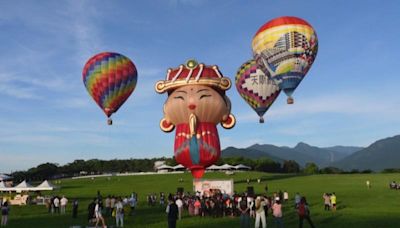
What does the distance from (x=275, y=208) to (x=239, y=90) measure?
31562 mm

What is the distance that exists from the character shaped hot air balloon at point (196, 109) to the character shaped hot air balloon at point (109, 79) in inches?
139

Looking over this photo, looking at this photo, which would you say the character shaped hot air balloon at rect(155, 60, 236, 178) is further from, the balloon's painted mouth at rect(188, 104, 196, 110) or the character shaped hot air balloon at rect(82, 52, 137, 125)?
the character shaped hot air balloon at rect(82, 52, 137, 125)

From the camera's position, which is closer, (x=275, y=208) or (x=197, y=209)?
(x=275, y=208)

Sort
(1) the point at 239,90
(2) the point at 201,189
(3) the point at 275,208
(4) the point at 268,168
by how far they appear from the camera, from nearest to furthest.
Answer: (3) the point at 275,208 < (2) the point at 201,189 < (1) the point at 239,90 < (4) the point at 268,168

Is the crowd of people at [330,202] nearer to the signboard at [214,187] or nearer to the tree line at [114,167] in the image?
the signboard at [214,187]

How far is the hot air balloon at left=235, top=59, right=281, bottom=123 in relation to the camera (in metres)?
48.4

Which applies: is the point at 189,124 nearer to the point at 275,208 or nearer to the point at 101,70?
the point at 101,70

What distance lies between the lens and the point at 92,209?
24609 millimetres

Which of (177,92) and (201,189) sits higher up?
(177,92)

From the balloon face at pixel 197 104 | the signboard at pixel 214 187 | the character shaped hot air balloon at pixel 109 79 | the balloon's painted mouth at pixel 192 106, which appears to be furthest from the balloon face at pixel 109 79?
the signboard at pixel 214 187

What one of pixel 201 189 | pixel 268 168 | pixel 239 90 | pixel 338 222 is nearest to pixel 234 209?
pixel 338 222

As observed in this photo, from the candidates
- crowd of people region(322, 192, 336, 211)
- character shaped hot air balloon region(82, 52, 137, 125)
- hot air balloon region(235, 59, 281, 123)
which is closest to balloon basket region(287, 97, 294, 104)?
hot air balloon region(235, 59, 281, 123)

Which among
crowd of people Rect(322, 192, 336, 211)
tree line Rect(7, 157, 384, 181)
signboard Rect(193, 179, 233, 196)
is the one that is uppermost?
tree line Rect(7, 157, 384, 181)

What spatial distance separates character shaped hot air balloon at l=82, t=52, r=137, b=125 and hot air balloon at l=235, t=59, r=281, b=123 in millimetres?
11009
